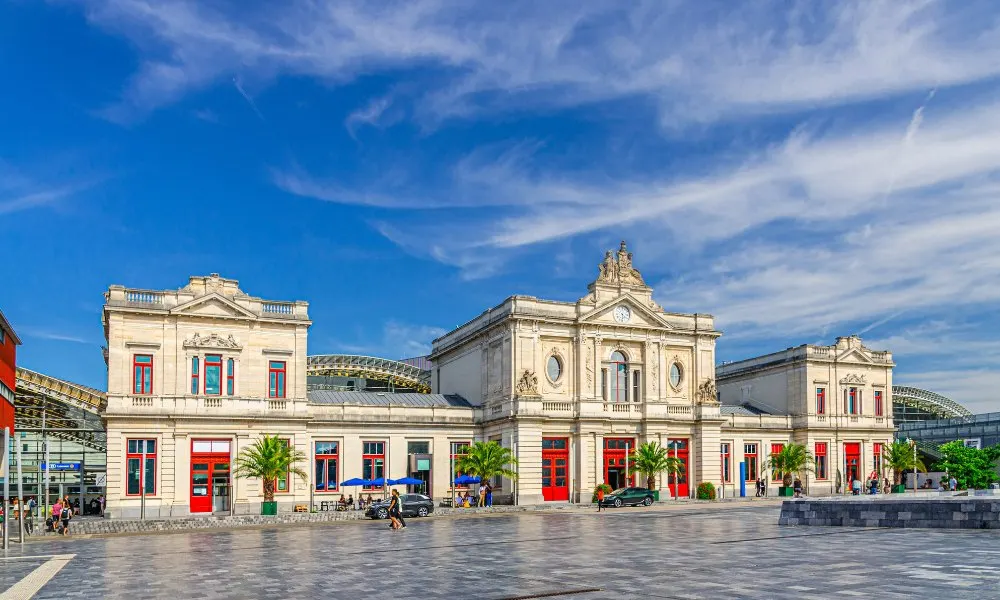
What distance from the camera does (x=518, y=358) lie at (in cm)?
6347

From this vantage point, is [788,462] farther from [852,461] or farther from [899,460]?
[899,460]

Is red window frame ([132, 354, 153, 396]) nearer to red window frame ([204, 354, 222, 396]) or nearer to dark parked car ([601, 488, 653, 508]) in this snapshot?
red window frame ([204, 354, 222, 396])

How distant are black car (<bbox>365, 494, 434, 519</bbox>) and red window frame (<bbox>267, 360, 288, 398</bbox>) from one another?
11266mm

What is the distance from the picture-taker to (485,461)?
Result: 59.4 meters

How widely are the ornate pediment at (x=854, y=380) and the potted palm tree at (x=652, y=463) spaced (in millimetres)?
21047

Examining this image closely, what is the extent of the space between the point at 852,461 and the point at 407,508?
43.4m

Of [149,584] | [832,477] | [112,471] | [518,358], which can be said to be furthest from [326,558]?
[832,477]

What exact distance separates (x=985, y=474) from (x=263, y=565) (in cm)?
6332

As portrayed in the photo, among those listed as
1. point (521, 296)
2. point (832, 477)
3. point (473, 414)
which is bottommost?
point (832, 477)

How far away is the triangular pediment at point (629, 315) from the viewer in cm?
6675

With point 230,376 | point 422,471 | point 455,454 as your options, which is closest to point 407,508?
point 422,471

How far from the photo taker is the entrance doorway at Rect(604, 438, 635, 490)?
6588 centimetres

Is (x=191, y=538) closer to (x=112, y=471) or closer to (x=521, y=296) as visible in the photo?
(x=112, y=471)

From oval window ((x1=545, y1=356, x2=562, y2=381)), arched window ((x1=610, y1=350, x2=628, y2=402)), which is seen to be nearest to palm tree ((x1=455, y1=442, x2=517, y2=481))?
oval window ((x1=545, y1=356, x2=562, y2=381))
